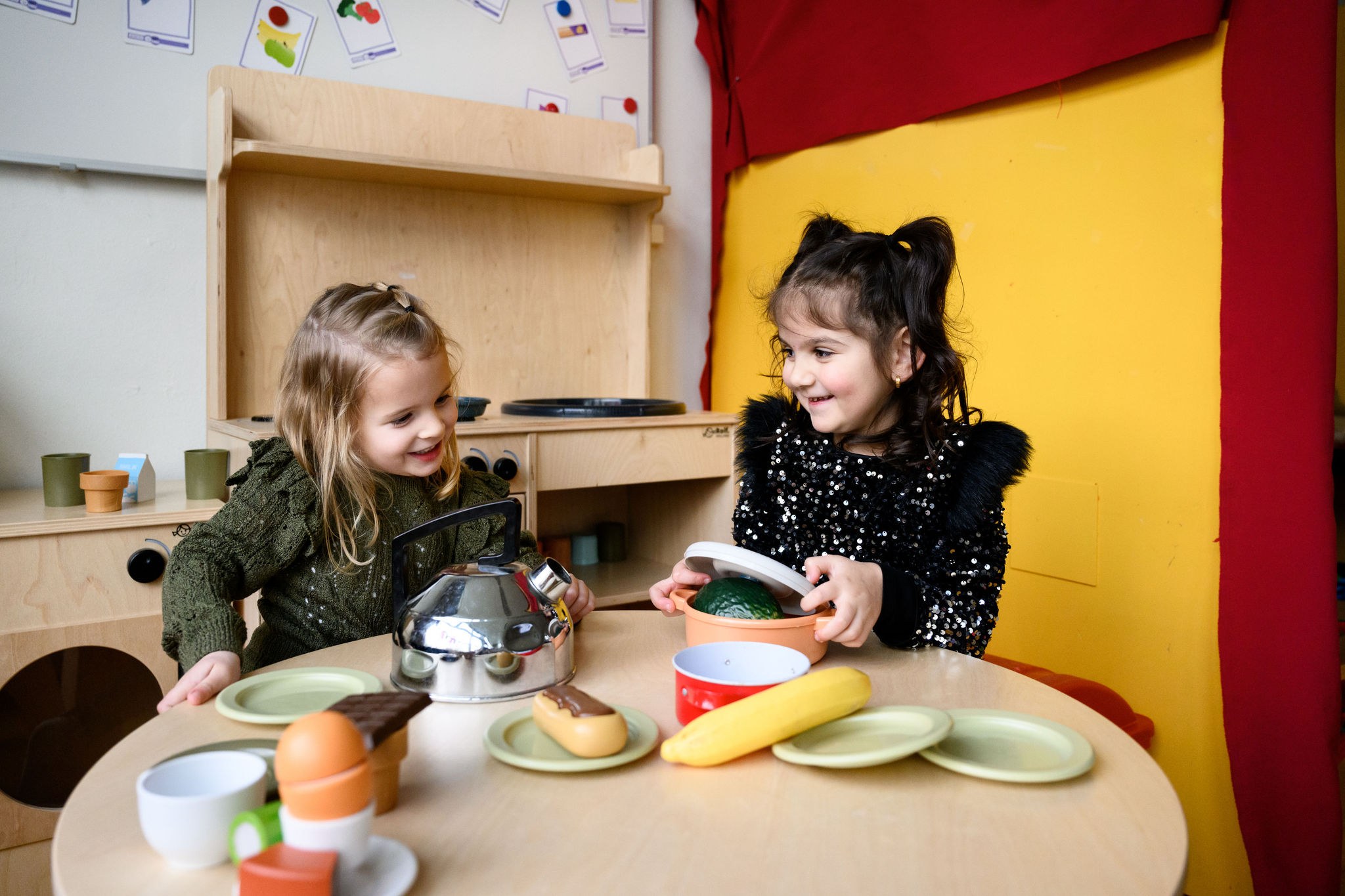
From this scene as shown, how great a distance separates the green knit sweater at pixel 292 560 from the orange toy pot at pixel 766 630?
36 cm

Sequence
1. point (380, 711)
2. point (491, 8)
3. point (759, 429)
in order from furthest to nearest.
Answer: point (491, 8)
point (759, 429)
point (380, 711)

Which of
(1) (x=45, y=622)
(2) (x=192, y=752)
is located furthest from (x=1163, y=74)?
(1) (x=45, y=622)

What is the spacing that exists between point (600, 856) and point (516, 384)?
5.83 ft

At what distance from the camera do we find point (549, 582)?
82 centimetres

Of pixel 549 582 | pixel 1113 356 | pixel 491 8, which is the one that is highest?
pixel 491 8

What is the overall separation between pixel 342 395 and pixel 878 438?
0.66 meters

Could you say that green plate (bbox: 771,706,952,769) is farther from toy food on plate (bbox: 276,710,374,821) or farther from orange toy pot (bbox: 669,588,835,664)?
toy food on plate (bbox: 276,710,374,821)

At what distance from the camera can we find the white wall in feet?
5.75

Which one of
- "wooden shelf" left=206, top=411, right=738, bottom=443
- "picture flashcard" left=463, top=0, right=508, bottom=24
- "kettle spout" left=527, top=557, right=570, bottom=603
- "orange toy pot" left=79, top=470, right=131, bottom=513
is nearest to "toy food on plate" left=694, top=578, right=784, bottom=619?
"kettle spout" left=527, top=557, right=570, bottom=603

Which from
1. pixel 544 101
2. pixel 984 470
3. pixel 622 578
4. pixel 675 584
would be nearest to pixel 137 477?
pixel 622 578

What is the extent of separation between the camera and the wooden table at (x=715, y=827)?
19.6 inches

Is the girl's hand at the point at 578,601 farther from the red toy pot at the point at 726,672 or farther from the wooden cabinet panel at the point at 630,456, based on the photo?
the wooden cabinet panel at the point at 630,456

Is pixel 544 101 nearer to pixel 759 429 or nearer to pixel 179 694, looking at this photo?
pixel 759 429

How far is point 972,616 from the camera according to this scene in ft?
3.29
